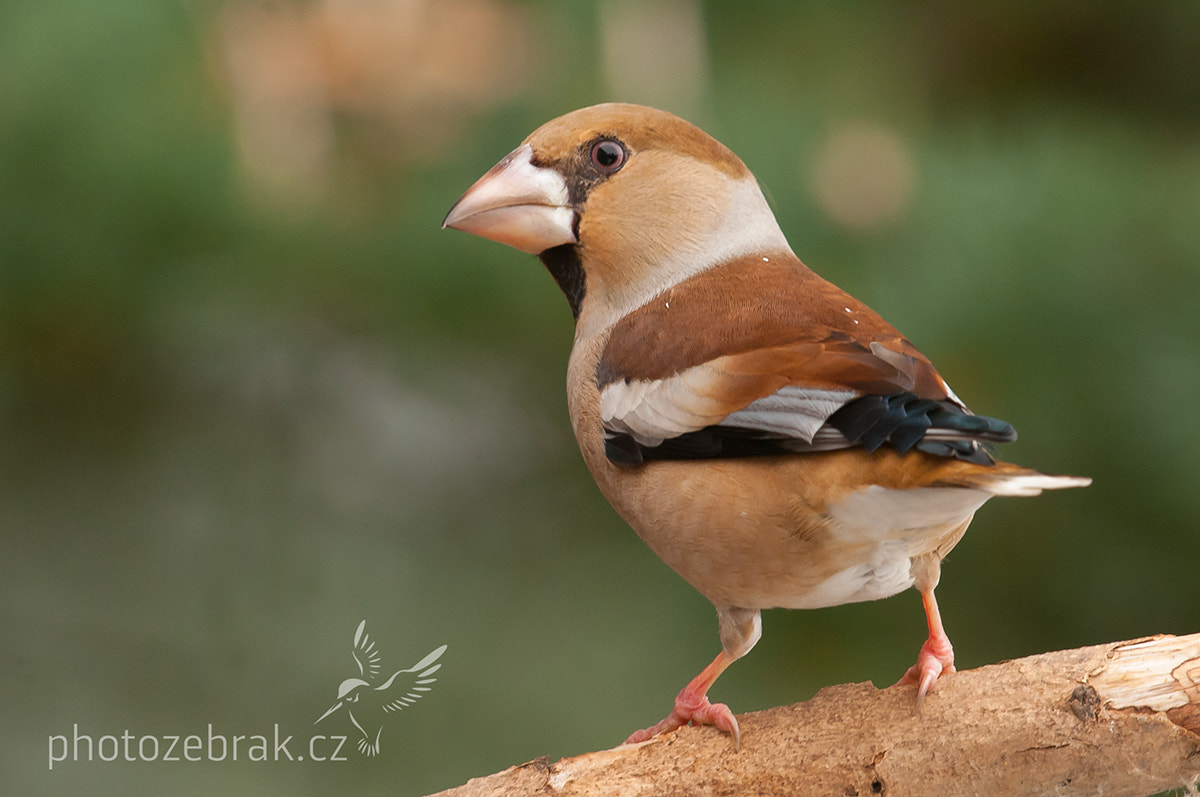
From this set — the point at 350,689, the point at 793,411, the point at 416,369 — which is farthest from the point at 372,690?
Answer: the point at 793,411

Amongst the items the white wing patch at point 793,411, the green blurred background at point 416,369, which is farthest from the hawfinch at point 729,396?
the green blurred background at point 416,369

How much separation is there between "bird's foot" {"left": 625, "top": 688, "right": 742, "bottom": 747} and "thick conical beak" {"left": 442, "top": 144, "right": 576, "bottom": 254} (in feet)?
1.49

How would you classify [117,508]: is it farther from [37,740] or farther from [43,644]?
[37,740]

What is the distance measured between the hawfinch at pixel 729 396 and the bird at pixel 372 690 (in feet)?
2.26

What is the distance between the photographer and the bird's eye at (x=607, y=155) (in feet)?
3.70

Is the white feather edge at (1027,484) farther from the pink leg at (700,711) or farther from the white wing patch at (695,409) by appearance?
the pink leg at (700,711)

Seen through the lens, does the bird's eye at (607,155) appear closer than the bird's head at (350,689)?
Yes

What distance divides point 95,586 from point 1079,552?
143cm

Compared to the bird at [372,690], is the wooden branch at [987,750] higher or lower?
lower

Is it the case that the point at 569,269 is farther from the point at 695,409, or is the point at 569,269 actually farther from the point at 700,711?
the point at 700,711

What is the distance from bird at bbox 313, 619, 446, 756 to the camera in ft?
5.53

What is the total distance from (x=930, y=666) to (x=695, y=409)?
32 cm

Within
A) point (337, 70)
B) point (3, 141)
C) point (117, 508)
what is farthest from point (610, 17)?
point (117, 508)

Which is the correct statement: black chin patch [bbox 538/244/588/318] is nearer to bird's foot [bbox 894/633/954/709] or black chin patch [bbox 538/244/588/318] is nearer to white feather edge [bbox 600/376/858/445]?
white feather edge [bbox 600/376/858/445]
